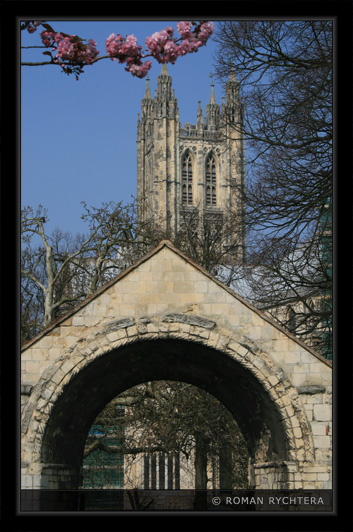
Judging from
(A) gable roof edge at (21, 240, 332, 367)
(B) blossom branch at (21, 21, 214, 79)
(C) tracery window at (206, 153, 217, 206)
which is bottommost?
(A) gable roof edge at (21, 240, 332, 367)

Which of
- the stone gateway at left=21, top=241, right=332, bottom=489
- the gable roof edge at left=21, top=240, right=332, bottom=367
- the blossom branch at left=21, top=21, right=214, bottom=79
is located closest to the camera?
the blossom branch at left=21, top=21, right=214, bottom=79

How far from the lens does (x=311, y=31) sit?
55.9 feet

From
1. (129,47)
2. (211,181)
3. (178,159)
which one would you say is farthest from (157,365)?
(211,181)

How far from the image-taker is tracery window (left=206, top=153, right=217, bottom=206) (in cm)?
10856

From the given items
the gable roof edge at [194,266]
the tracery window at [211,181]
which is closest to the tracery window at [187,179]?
the tracery window at [211,181]

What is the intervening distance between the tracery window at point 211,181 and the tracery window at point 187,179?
211 centimetres

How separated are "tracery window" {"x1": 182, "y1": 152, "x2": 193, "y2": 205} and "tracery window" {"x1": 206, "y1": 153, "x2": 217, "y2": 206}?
2112mm

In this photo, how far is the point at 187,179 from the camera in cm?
10894

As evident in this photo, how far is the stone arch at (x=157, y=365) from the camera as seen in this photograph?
46.8 ft

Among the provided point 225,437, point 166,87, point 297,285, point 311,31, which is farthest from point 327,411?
point 166,87

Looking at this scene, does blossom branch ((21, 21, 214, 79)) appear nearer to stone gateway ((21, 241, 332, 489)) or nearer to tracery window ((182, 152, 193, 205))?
stone gateway ((21, 241, 332, 489))

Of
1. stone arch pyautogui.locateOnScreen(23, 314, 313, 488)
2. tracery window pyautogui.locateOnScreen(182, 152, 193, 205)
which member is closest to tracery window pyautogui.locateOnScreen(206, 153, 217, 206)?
tracery window pyautogui.locateOnScreen(182, 152, 193, 205)
